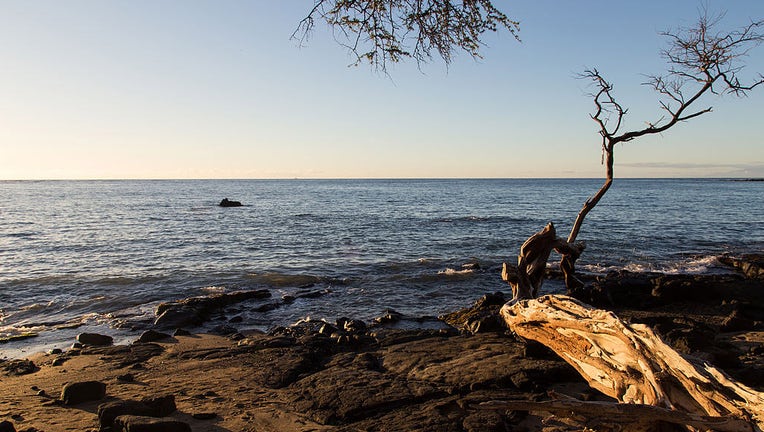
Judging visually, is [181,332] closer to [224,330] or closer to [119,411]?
[224,330]

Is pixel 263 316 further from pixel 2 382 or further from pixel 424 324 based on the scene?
pixel 2 382

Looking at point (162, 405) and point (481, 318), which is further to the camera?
point (481, 318)

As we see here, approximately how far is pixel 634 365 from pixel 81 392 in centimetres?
762

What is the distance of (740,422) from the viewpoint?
439cm

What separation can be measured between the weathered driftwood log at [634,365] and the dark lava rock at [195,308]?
354 inches

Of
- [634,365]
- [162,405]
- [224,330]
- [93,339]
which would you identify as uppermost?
[634,365]

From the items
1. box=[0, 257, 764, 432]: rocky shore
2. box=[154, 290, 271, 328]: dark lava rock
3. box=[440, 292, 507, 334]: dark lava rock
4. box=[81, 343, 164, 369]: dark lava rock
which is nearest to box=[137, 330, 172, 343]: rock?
box=[0, 257, 764, 432]: rocky shore

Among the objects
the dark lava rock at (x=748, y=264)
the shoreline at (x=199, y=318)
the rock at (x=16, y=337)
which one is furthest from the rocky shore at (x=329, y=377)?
the dark lava rock at (x=748, y=264)

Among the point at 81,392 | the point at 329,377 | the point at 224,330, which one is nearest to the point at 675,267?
the point at 224,330

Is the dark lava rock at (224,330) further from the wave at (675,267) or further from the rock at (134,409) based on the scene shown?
the wave at (675,267)

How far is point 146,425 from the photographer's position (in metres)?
5.68

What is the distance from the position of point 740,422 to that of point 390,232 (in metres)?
29.7

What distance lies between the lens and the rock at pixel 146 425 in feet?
18.6

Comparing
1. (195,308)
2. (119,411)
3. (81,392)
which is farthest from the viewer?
(195,308)
